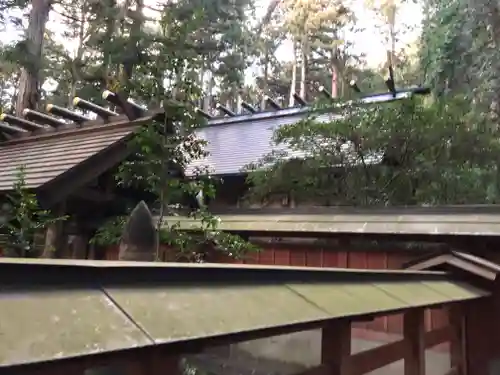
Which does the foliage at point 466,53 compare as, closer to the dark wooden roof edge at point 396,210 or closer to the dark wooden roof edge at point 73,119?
the dark wooden roof edge at point 396,210

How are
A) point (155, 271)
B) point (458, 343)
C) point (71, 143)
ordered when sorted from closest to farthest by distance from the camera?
point (155, 271) < point (458, 343) < point (71, 143)

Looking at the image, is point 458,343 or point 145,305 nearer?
point 145,305

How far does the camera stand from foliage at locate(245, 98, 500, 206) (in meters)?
7.31

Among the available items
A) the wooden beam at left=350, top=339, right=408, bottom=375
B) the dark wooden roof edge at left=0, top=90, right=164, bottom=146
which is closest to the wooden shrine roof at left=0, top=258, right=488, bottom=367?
the wooden beam at left=350, top=339, right=408, bottom=375

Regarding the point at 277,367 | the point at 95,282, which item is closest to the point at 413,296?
the point at 277,367

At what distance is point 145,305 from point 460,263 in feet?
12.2

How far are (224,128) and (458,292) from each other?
1310 cm

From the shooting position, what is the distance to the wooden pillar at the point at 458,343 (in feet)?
15.3

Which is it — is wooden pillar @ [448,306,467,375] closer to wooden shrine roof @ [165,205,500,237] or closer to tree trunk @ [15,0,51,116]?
wooden shrine roof @ [165,205,500,237]

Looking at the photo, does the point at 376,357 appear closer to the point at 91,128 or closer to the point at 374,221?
the point at 374,221

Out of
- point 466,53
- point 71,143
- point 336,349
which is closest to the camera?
point 336,349

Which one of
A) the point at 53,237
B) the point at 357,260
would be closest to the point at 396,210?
the point at 357,260

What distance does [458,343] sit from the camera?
15.4ft

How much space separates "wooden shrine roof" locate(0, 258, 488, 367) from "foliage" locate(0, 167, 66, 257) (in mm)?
4255
